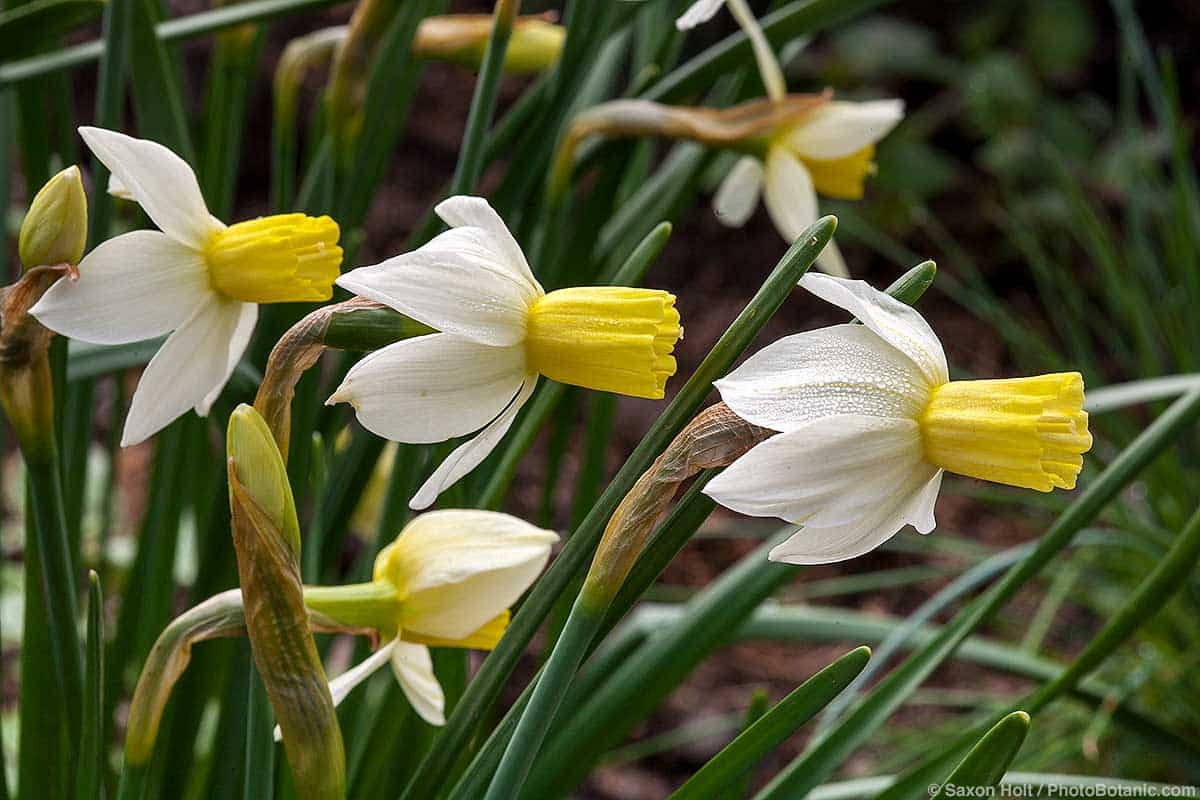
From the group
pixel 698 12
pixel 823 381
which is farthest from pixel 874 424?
pixel 698 12

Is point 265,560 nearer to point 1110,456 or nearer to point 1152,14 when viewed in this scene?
point 1110,456

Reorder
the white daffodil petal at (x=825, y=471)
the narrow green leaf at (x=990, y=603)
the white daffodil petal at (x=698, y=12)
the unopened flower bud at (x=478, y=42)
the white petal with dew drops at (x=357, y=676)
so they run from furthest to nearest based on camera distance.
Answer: the unopened flower bud at (x=478, y=42), the white daffodil petal at (x=698, y=12), the narrow green leaf at (x=990, y=603), the white petal with dew drops at (x=357, y=676), the white daffodil petal at (x=825, y=471)

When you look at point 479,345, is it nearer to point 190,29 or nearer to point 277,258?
point 277,258

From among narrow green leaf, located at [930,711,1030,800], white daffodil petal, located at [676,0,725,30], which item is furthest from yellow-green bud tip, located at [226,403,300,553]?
white daffodil petal, located at [676,0,725,30]

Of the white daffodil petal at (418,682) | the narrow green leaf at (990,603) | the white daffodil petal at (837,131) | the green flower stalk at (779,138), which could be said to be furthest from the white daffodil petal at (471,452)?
the white daffodil petal at (837,131)

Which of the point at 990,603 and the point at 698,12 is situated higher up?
the point at 698,12

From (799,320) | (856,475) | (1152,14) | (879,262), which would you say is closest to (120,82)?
(856,475)

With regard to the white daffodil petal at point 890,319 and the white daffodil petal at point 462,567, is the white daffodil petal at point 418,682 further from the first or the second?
the white daffodil petal at point 890,319
